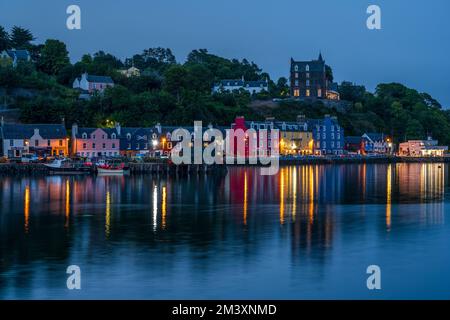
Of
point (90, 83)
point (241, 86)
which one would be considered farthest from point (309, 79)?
Result: point (90, 83)

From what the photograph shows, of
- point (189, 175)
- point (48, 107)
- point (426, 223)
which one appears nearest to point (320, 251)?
point (426, 223)

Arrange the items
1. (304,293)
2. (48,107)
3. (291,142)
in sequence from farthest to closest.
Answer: (291,142)
(48,107)
(304,293)

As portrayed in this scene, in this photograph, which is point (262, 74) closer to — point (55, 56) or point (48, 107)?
point (55, 56)

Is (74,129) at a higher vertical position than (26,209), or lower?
higher

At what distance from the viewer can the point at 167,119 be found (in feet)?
322

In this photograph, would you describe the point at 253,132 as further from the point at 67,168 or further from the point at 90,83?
the point at 67,168

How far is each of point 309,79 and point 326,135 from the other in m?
17.5

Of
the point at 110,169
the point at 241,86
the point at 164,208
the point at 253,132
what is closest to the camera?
the point at 164,208

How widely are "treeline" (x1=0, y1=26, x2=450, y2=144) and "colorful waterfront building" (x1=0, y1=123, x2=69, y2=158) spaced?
5329mm

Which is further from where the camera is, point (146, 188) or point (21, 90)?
point (21, 90)

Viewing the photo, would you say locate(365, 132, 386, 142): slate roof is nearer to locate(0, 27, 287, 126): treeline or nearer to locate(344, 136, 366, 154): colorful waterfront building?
locate(344, 136, 366, 154): colorful waterfront building

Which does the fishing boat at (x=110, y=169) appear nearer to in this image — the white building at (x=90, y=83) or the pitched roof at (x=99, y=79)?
the white building at (x=90, y=83)

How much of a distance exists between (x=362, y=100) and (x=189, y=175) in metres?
79.6

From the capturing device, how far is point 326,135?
4500 inches
